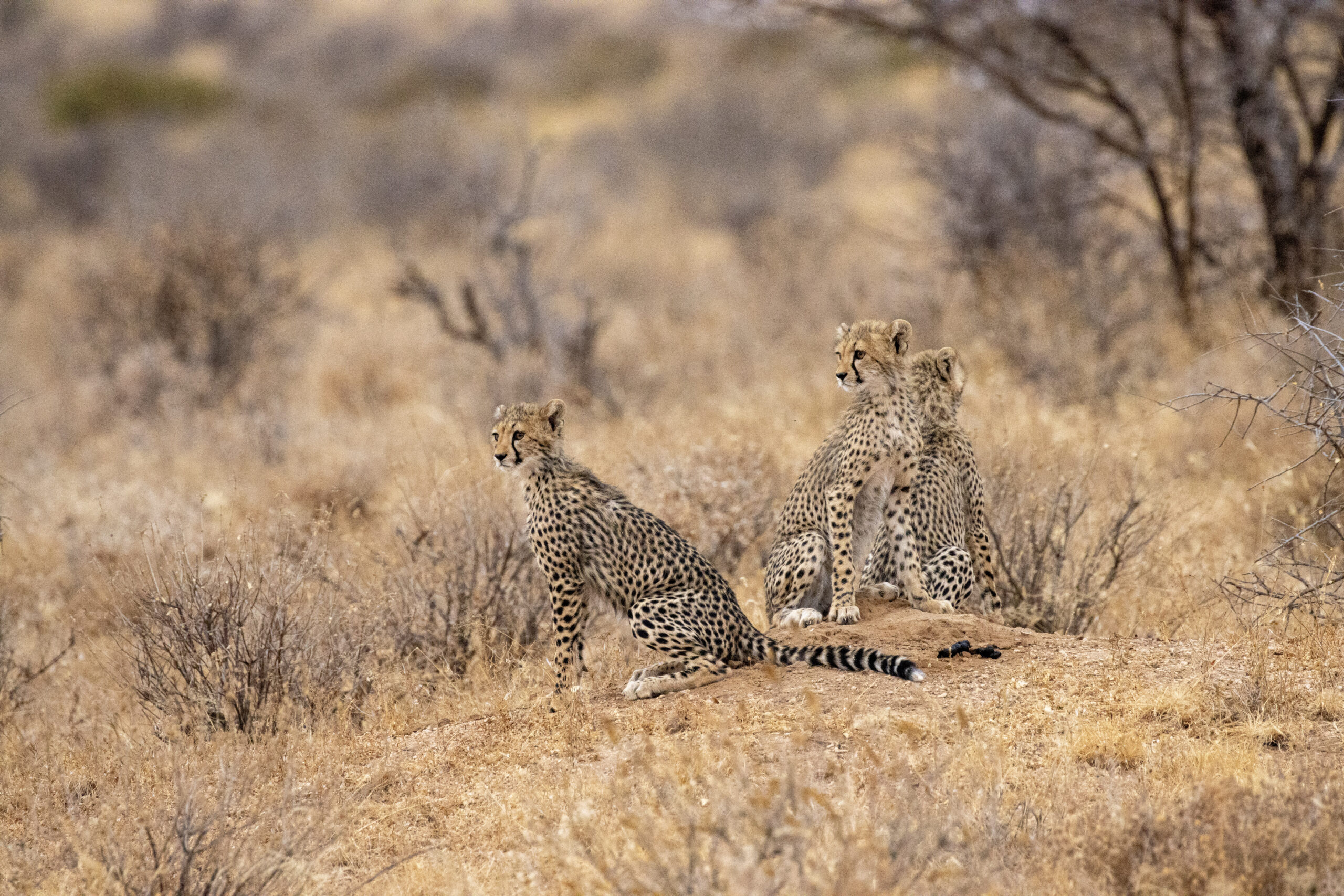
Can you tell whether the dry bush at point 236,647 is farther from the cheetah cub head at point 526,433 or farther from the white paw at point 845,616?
Result: the white paw at point 845,616

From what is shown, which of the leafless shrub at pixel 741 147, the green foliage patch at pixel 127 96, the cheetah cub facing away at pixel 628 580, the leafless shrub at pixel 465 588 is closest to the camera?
the cheetah cub facing away at pixel 628 580

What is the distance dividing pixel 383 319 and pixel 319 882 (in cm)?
1135

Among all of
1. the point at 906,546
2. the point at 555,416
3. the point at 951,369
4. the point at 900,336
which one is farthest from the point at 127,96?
the point at 906,546

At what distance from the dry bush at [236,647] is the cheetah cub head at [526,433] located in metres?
0.81

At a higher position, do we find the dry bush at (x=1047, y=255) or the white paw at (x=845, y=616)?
the dry bush at (x=1047, y=255)

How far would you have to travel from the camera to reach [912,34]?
10.5 metres

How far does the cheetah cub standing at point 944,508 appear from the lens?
18.4 ft

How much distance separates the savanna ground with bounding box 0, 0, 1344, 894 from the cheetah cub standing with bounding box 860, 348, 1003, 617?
0.63 ft

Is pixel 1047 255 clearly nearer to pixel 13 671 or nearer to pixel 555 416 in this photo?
pixel 555 416

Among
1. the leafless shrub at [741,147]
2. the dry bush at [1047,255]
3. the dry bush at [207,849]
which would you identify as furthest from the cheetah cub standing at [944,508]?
the leafless shrub at [741,147]

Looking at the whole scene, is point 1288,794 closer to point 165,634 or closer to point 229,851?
point 229,851

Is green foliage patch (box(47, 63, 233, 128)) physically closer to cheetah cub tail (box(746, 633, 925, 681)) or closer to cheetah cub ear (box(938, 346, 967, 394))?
cheetah cub ear (box(938, 346, 967, 394))

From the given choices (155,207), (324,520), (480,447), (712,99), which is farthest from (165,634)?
(712,99)

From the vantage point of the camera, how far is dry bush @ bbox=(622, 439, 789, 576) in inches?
286
